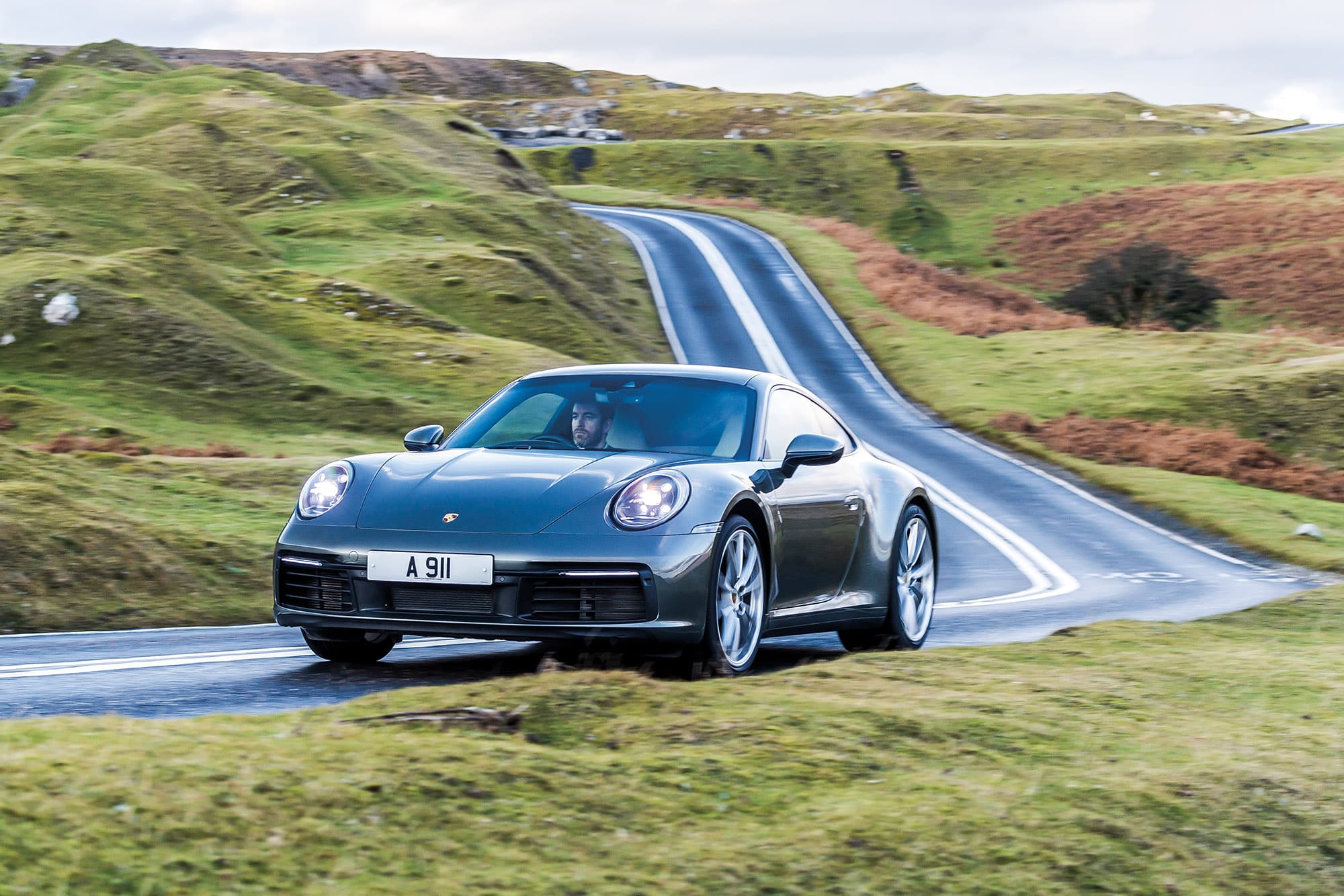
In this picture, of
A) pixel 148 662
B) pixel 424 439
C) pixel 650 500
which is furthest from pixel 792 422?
pixel 148 662

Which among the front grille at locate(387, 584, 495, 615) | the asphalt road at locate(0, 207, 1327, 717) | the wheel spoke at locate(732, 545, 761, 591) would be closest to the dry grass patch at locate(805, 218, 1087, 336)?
the asphalt road at locate(0, 207, 1327, 717)

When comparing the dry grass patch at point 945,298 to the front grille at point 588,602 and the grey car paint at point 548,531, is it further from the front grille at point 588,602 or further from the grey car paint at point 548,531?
the front grille at point 588,602

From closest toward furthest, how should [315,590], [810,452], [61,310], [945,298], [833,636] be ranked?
[315,590] → [810,452] → [833,636] → [61,310] → [945,298]

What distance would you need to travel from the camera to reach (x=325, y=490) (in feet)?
25.2

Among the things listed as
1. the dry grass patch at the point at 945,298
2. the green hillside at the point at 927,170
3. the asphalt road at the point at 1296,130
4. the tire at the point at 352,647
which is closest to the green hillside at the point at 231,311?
the tire at the point at 352,647

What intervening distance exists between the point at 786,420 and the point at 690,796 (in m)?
4.46

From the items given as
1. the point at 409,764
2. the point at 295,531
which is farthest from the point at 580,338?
the point at 409,764

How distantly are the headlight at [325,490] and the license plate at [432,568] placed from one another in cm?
49

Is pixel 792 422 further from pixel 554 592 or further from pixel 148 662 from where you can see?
pixel 148 662

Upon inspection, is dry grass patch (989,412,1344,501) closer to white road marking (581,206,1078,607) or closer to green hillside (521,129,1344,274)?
white road marking (581,206,1078,607)

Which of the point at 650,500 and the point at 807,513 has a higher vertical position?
the point at 650,500

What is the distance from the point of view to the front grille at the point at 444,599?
23.5ft

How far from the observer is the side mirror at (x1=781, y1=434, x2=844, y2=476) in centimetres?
830

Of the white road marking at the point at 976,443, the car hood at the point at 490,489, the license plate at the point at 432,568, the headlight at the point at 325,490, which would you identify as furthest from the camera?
the white road marking at the point at 976,443
